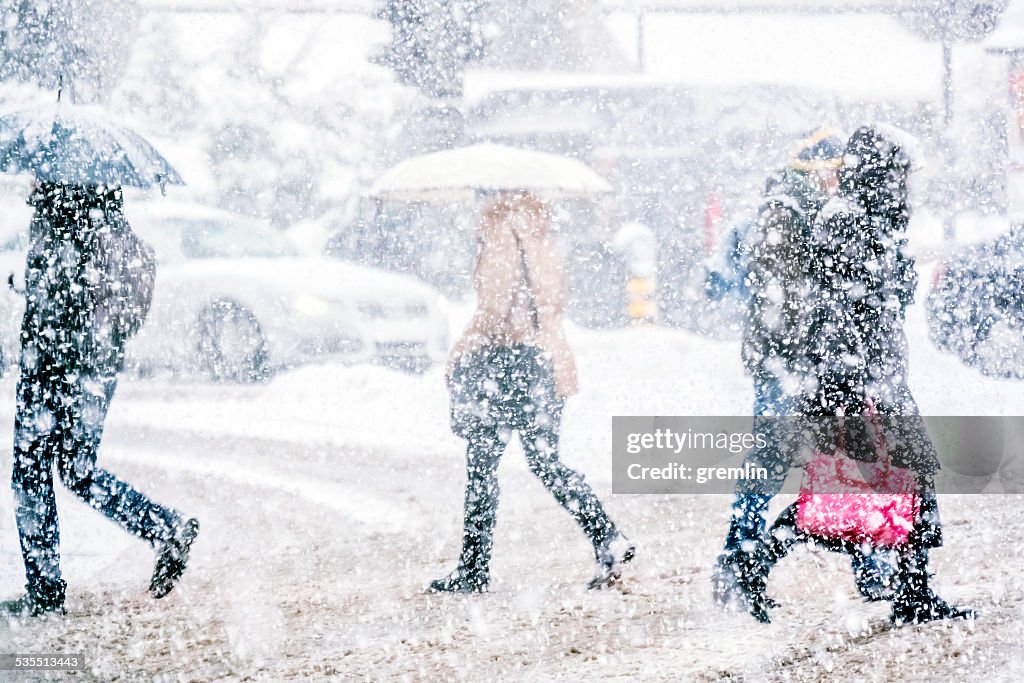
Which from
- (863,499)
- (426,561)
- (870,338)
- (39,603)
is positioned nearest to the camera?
(863,499)

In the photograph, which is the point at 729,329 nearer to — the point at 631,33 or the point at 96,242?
the point at 631,33

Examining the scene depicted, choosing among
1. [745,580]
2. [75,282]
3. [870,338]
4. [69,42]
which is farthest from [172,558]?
[69,42]

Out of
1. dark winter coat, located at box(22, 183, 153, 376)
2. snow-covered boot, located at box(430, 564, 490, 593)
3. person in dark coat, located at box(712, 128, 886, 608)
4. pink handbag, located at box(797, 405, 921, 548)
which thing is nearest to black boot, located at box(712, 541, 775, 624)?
person in dark coat, located at box(712, 128, 886, 608)

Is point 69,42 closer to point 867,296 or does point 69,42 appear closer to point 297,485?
point 297,485

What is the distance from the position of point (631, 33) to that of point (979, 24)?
204 cm

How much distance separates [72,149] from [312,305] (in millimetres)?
2643

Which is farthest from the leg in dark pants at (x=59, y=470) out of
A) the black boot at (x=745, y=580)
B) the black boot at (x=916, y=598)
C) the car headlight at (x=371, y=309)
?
the car headlight at (x=371, y=309)

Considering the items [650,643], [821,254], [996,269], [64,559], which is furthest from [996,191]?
[64,559]

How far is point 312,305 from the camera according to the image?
19.0ft

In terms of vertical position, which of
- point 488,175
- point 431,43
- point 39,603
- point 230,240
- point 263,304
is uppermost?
point 431,43

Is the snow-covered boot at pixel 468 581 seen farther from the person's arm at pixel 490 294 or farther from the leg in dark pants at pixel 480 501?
the person's arm at pixel 490 294

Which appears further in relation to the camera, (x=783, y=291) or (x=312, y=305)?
(x=312, y=305)

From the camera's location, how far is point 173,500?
4.58 metres

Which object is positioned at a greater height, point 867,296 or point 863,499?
point 867,296
